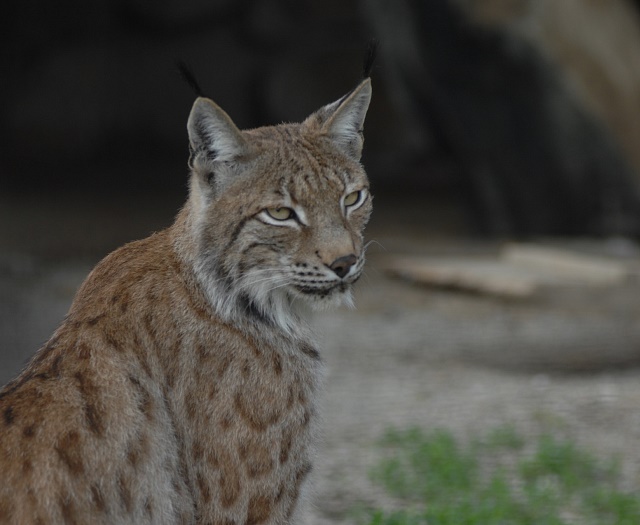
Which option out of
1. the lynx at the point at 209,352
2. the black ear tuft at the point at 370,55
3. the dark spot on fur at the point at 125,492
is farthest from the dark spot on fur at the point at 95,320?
the black ear tuft at the point at 370,55

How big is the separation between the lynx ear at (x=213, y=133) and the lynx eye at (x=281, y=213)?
0.21 m

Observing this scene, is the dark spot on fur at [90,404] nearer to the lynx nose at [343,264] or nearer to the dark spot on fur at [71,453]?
the dark spot on fur at [71,453]

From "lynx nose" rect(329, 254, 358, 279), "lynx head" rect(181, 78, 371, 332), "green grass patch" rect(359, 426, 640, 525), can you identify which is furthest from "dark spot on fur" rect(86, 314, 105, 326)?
"green grass patch" rect(359, 426, 640, 525)

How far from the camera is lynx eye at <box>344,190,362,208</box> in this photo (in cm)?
344

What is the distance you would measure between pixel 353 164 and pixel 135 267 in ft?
2.57

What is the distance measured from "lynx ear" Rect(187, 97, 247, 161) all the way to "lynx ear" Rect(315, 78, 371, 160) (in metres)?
0.34

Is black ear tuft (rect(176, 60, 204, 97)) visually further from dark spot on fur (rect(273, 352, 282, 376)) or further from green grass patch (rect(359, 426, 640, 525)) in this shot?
green grass patch (rect(359, 426, 640, 525))

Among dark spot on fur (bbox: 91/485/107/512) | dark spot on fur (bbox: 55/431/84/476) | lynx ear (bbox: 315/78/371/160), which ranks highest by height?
lynx ear (bbox: 315/78/371/160)

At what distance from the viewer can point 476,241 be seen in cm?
1034

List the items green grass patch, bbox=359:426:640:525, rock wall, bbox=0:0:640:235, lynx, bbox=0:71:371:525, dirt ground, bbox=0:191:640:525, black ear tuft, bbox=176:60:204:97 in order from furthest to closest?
rock wall, bbox=0:0:640:235, dirt ground, bbox=0:191:640:525, green grass patch, bbox=359:426:640:525, black ear tuft, bbox=176:60:204:97, lynx, bbox=0:71:371:525

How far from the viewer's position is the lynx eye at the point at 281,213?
10.9ft

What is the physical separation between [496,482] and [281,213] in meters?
1.81

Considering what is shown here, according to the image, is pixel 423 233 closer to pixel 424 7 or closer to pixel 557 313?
pixel 424 7

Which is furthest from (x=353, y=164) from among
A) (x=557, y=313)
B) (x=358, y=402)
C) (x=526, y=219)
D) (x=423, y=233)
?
(x=423, y=233)
